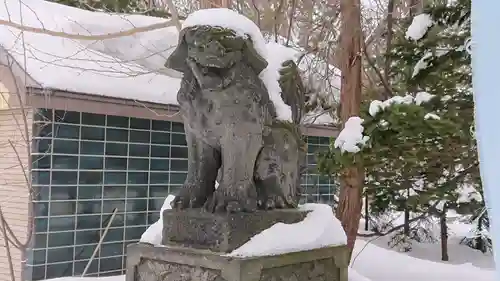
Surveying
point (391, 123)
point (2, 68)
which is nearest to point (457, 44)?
point (391, 123)

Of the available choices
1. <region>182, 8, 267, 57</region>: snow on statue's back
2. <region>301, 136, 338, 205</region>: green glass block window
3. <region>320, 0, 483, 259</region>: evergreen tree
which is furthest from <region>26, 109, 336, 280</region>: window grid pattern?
<region>182, 8, 267, 57</region>: snow on statue's back

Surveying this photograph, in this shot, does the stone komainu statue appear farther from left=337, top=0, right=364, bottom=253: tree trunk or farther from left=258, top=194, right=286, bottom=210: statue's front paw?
left=337, top=0, right=364, bottom=253: tree trunk

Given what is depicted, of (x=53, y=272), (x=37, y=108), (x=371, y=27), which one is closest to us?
(x=37, y=108)

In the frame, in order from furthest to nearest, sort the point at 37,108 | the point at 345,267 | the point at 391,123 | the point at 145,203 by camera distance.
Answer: the point at 145,203 → the point at 37,108 → the point at 391,123 → the point at 345,267

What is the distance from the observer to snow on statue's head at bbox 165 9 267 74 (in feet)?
7.60

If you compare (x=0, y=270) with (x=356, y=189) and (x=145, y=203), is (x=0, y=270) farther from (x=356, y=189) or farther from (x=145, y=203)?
(x=356, y=189)

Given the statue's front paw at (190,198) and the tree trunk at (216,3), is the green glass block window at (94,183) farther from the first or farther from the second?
the statue's front paw at (190,198)

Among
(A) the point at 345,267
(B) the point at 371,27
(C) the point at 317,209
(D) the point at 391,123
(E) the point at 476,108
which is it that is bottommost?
(A) the point at 345,267

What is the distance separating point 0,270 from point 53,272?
69 centimetres

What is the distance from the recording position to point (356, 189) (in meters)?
5.76

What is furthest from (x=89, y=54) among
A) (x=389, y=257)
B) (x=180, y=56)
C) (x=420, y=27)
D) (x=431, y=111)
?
(x=389, y=257)

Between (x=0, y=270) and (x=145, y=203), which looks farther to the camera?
(x=145, y=203)

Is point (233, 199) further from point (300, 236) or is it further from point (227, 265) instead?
point (300, 236)

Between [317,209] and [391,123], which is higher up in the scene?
[391,123]
